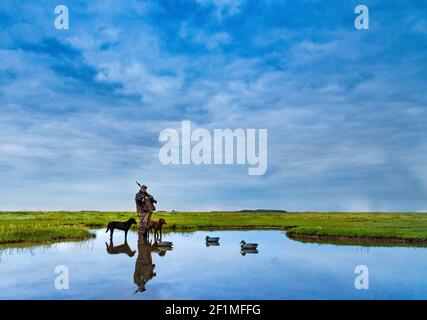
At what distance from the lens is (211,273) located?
17.6 meters

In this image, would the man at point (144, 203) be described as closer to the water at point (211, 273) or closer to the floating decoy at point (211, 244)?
the water at point (211, 273)

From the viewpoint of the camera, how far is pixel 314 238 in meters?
36.1

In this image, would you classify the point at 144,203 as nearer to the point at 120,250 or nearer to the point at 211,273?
the point at 120,250

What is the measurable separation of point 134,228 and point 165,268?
31601 millimetres

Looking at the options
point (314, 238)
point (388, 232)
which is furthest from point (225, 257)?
point (388, 232)

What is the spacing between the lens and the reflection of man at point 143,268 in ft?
51.0

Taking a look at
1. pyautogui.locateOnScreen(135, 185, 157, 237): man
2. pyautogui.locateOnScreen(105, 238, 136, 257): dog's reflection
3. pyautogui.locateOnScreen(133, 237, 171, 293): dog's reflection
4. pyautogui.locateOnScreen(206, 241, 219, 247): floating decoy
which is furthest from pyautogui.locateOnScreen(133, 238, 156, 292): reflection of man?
pyautogui.locateOnScreen(206, 241, 219, 247): floating decoy

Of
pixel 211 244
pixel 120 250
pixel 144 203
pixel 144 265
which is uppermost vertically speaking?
pixel 144 203

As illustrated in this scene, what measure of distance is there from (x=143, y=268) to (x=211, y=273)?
12.3 feet

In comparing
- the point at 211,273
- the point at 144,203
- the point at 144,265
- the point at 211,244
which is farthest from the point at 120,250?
the point at 211,273

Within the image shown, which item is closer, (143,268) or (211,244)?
(143,268)

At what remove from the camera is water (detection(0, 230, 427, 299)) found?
13.8 metres

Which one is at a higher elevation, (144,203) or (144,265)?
(144,203)

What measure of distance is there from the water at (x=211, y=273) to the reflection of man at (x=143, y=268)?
0.03 meters
